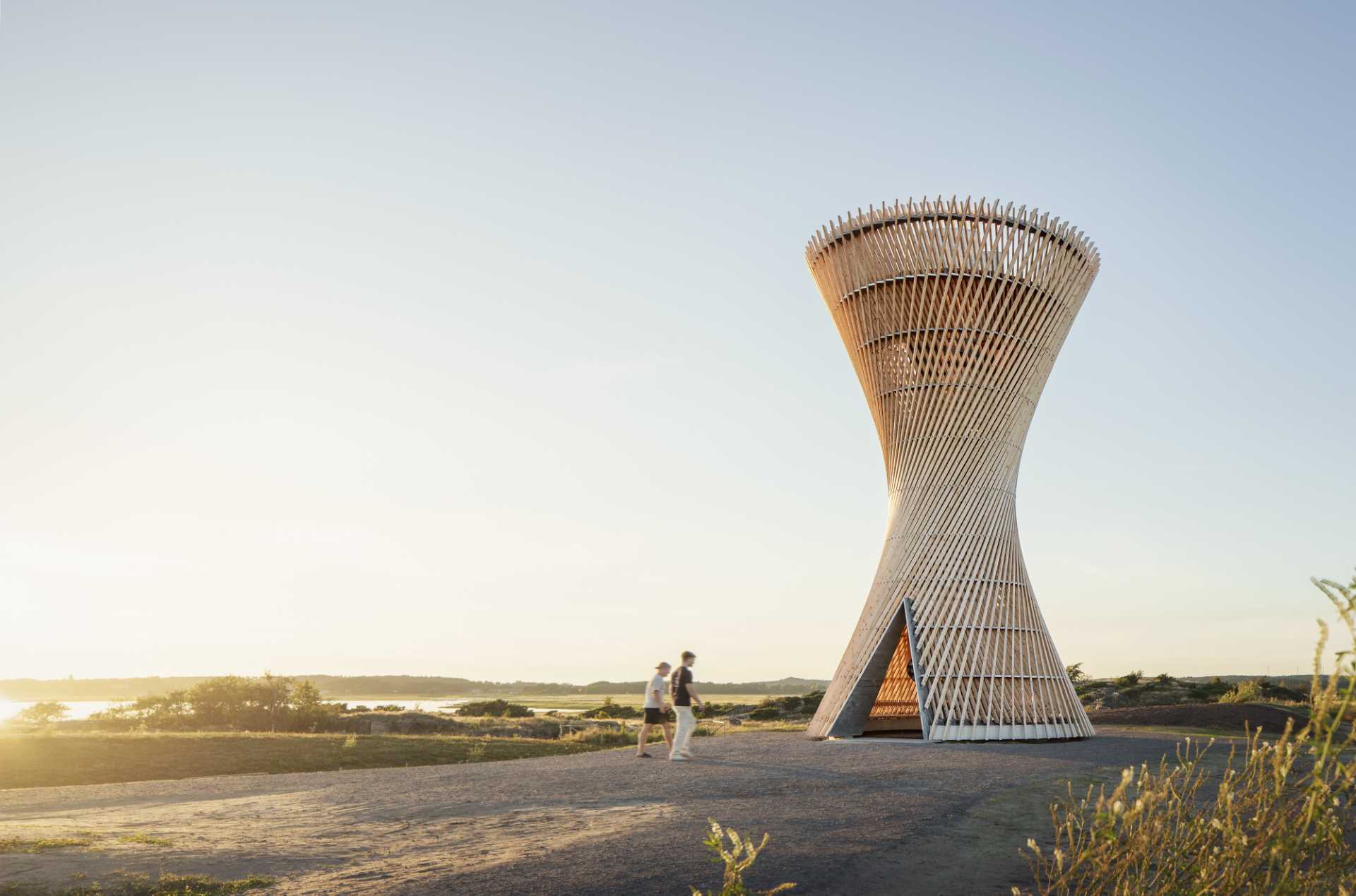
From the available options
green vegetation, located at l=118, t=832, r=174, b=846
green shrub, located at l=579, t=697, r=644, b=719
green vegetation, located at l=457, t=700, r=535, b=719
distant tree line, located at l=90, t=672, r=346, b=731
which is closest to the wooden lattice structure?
green vegetation, located at l=118, t=832, r=174, b=846

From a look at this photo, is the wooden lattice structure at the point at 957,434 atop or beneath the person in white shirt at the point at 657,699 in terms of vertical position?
atop

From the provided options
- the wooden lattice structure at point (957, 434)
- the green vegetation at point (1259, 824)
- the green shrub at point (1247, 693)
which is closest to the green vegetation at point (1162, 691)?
the green shrub at point (1247, 693)

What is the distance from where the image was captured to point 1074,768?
33.8 feet

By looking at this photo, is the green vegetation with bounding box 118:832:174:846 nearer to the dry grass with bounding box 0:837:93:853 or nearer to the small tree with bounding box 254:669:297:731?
the dry grass with bounding box 0:837:93:853

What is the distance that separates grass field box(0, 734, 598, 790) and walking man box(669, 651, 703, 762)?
13.1 ft

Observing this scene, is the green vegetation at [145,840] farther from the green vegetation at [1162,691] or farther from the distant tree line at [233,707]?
the green vegetation at [1162,691]

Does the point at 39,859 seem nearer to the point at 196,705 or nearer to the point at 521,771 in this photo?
the point at 521,771

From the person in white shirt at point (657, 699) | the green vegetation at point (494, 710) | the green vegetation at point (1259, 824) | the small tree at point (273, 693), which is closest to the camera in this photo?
the green vegetation at point (1259, 824)

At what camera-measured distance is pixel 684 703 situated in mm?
12500

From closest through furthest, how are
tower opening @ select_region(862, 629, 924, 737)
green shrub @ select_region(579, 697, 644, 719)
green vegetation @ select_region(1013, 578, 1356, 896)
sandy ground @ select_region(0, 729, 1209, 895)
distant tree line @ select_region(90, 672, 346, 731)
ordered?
green vegetation @ select_region(1013, 578, 1356, 896)
sandy ground @ select_region(0, 729, 1209, 895)
tower opening @ select_region(862, 629, 924, 737)
distant tree line @ select_region(90, 672, 346, 731)
green shrub @ select_region(579, 697, 644, 719)

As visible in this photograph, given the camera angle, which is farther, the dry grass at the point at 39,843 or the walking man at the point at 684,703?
the walking man at the point at 684,703

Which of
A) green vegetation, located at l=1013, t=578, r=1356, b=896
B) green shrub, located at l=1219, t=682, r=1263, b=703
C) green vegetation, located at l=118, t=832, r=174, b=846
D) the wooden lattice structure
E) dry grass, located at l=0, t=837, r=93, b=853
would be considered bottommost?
green shrub, located at l=1219, t=682, r=1263, b=703

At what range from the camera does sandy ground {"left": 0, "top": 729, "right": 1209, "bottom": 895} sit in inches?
212

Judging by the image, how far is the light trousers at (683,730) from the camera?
12.1m
